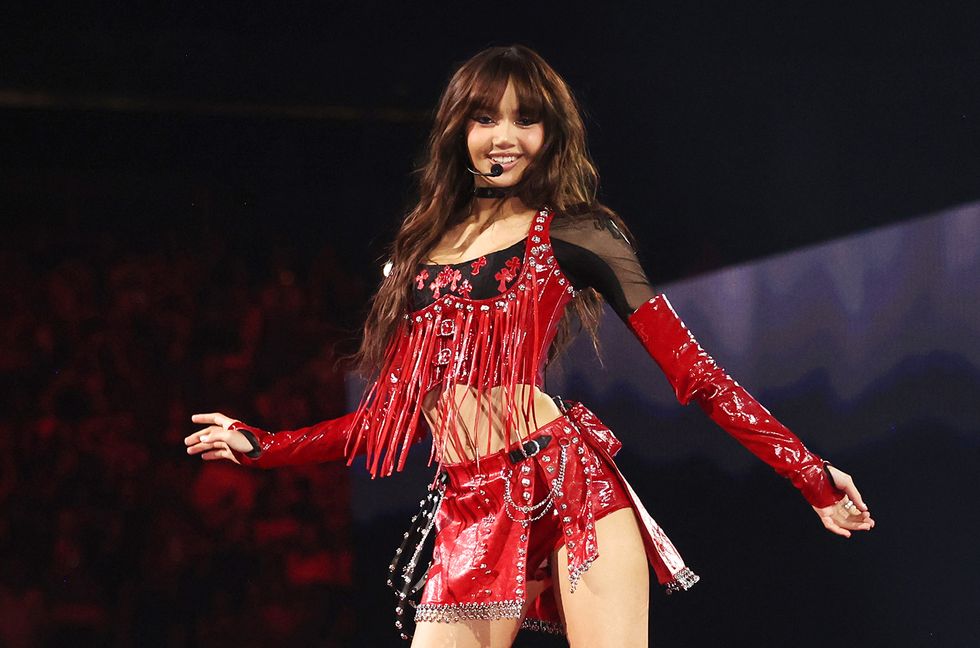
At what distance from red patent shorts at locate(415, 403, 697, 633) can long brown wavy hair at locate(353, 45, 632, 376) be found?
287mm

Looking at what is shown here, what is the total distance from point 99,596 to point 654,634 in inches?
58.8

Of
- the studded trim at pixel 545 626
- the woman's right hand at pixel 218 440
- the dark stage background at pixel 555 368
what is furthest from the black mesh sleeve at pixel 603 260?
the dark stage background at pixel 555 368

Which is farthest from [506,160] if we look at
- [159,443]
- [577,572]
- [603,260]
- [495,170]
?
[159,443]

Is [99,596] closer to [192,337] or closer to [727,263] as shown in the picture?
[192,337]

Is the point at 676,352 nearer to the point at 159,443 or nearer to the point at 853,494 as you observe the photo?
the point at 853,494

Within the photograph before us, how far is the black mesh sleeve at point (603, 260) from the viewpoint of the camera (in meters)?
1.78

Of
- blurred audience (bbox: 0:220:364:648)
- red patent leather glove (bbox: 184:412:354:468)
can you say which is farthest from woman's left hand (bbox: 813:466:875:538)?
blurred audience (bbox: 0:220:364:648)

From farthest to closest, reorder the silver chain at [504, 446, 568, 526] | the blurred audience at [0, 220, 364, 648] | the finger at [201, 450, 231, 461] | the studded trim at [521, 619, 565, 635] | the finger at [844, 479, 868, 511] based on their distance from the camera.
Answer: the blurred audience at [0, 220, 364, 648] < the finger at [201, 450, 231, 461] < the studded trim at [521, 619, 565, 635] < the silver chain at [504, 446, 568, 526] < the finger at [844, 479, 868, 511]

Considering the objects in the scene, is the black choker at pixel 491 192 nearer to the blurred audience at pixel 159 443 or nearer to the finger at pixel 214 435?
the finger at pixel 214 435

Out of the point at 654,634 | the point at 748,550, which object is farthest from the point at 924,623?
the point at 654,634

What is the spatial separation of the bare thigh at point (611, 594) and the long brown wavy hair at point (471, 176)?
0.42 metres

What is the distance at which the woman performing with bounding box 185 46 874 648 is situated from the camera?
67.4 inches

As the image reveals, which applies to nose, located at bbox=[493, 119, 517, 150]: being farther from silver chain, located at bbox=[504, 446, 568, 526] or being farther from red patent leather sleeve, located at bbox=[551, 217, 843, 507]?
silver chain, located at bbox=[504, 446, 568, 526]

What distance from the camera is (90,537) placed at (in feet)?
10.2
